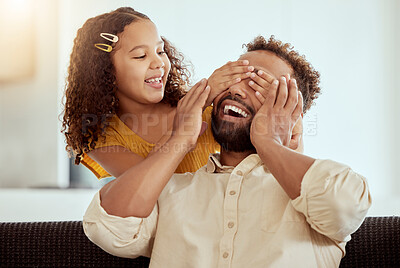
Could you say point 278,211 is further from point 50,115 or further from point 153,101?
point 50,115

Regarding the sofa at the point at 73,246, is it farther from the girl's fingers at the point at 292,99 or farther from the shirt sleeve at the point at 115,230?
the girl's fingers at the point at 292,99

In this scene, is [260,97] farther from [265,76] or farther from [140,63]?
[140,63]

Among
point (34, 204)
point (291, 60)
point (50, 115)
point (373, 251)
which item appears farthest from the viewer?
point (50, 115)

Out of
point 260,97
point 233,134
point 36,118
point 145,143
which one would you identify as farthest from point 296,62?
point 36,118

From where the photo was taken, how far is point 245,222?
50.2 inches

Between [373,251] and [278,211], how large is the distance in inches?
16.0

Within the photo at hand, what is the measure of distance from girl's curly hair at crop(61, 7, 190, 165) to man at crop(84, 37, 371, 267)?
1.33ft

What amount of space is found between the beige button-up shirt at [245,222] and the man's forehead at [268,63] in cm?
32

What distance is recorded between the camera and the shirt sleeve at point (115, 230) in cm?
122

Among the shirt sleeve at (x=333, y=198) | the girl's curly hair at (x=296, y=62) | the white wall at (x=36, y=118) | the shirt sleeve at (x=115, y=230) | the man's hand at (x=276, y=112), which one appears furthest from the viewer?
the white wall at (x=36, y=118)

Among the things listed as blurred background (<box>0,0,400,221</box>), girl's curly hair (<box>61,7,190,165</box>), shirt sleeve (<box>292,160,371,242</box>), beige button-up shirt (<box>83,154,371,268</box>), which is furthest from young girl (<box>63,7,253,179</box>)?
blurred background (<box>0,0,400,221</box>)

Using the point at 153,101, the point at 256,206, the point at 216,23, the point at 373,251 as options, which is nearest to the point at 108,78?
the point at 153,101

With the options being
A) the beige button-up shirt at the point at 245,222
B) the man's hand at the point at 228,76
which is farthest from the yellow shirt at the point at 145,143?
the beige button-up shirt at the point at 245,222

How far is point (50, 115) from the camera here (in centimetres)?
426
